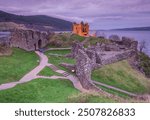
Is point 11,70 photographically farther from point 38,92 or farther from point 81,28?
point 81,28

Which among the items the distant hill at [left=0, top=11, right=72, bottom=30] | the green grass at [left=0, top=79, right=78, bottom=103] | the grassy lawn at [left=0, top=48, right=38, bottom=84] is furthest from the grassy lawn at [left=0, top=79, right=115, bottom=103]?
the distant hill at [left=0, top=11, right=72, bottom=30]

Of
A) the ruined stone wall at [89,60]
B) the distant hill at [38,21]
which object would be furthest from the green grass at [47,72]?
the distant hill at [38,21]

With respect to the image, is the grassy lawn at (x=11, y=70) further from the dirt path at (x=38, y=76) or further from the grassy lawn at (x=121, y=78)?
the grassy lawn at (x=121, y=78)

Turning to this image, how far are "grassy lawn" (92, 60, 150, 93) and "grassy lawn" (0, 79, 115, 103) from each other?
7.82 metres

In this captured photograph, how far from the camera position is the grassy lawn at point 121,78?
1065 inches

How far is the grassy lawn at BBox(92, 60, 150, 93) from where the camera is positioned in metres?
27.0

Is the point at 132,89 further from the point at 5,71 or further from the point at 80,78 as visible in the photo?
the point at 5,71

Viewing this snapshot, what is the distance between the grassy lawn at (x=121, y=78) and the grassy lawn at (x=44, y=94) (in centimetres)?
782

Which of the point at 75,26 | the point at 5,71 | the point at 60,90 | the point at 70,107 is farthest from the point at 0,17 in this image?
the point at 70,107

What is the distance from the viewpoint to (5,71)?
851 inches

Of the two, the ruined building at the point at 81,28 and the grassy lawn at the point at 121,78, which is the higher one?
the ruined building at the point at 81,28

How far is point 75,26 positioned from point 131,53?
92.7ft

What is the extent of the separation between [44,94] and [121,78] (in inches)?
579

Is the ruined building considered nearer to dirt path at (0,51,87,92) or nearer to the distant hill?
the distant hill
